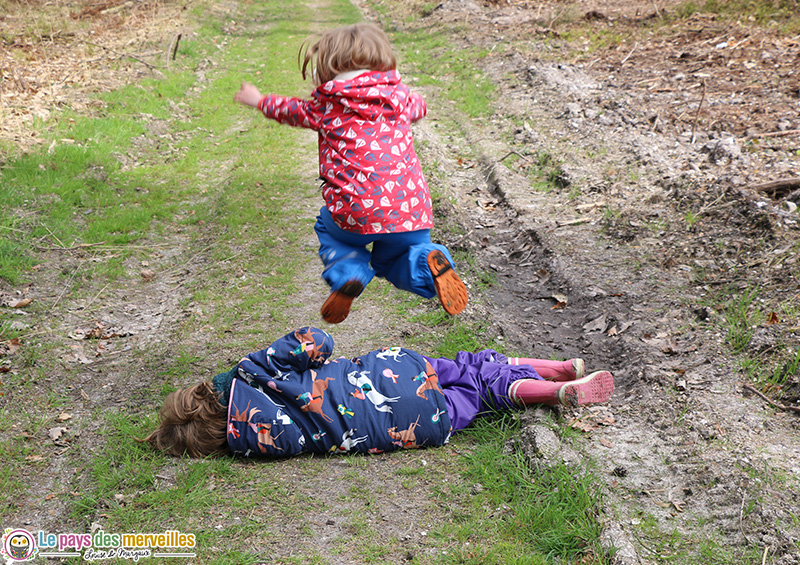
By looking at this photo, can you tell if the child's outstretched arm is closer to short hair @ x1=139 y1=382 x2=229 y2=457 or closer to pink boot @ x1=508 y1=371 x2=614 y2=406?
short hair @ x1=139 y1=382 x2=229 y2=457

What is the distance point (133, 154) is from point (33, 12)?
9.59 m

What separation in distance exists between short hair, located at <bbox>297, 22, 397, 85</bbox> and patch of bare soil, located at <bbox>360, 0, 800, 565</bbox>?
2479mm

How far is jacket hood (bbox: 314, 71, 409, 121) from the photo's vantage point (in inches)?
135

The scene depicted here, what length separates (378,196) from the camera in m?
3.43

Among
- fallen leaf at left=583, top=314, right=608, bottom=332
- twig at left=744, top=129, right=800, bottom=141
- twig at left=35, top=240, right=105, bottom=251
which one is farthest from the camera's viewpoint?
twig at left=744, top=129, right=800, bottom=141

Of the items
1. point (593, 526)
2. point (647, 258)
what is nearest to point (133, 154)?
point (647, 258)

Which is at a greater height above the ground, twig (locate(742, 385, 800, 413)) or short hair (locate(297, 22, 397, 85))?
short hair (locate(297, 22, 397, 85))

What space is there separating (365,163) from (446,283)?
2.79 feet

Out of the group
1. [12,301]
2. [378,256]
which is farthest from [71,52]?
[378,256]

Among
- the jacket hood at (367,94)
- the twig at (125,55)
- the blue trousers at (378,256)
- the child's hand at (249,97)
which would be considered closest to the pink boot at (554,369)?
the blue trousers at (378,256)

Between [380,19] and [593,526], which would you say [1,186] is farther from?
[380,19]

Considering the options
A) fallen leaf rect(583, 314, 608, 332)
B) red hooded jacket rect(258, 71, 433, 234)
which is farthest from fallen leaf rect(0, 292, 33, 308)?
fallen leaf rect(583, 314, 608, 332)

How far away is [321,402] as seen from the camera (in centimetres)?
351

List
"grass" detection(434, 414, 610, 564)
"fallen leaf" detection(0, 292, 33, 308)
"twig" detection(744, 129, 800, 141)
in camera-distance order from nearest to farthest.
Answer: "grass" detection(434, 414, 610, 564)
"fallen leaf" detection(0, 292, 33, 308)
"twig" detection(744, 129, 800, 141)
